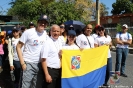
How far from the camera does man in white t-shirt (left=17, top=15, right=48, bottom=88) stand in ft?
13.9

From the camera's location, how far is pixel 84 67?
4.79 m

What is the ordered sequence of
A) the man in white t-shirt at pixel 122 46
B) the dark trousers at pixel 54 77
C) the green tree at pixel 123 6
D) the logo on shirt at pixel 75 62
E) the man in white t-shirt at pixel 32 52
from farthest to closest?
the green tree at pixel 123 6 → the man in white t-shirt at pixel 122 46 → the logo on shirt at pixel 75 62 → the man in white t-shirt at pixel 32 52 → the dark trousers at pixel 54 77

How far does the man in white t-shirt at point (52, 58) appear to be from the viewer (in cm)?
400

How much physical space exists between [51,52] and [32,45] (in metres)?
0.43

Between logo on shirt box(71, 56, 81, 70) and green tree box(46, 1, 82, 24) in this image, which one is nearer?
logo on shirt box(71, 56, 81, 70)

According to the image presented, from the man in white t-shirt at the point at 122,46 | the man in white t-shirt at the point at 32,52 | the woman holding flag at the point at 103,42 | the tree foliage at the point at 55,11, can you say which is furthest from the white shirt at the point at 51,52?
the tree foliage at the point at 55,11

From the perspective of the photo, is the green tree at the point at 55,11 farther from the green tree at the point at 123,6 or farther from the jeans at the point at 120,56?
the green tree at the point at 123,6

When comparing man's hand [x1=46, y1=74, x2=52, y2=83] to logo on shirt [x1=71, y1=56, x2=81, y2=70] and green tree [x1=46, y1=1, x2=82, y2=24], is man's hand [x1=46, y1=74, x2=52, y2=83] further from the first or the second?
green tree [x1=46, y1=1, x2=82, y2=24]

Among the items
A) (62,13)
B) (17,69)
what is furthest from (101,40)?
(62,13)

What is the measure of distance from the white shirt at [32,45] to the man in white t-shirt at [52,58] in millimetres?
242

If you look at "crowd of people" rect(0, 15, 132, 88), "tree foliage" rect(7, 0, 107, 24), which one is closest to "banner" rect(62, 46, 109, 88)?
"crowd of people" rect(0, 15, 132, 88)

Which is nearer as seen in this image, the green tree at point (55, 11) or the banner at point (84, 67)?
the banner at point (84, 67)

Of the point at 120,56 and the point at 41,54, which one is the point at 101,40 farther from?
the point at 41,54

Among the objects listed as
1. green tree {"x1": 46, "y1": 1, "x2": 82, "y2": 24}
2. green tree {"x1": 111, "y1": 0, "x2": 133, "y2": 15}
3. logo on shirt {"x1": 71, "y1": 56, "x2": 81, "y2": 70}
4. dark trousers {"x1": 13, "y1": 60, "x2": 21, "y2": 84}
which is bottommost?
dark trousers {"x1": 13, "y1": 60, "x2": 21, "y2": 84}
